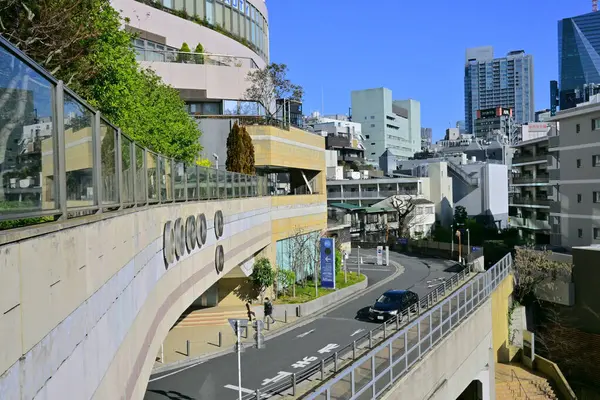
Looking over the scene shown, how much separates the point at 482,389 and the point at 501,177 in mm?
53746

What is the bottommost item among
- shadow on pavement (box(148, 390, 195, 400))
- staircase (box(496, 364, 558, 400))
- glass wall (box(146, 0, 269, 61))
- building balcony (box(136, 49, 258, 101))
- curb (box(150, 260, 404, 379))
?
staircase (box(496, 364, 558, 400))

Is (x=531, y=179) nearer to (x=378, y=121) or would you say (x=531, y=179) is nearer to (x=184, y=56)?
(x=184, y=56)

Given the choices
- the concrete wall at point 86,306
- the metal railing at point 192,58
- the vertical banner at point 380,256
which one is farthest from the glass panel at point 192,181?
the vertical banner at point 380,256

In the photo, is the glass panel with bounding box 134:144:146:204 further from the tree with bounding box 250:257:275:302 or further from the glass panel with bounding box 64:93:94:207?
the tree with bounding box 250:257:275:302

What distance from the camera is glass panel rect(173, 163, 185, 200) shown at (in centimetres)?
1183

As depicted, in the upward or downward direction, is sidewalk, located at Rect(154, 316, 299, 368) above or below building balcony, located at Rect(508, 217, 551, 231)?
below

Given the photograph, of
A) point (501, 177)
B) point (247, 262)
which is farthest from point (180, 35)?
point (501, 177)

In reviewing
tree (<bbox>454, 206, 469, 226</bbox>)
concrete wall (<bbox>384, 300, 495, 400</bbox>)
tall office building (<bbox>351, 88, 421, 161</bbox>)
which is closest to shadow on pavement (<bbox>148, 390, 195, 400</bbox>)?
concrete wall (<bbox>384, 300, 495, 400</bbox>)

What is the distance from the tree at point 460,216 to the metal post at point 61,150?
58.2 metres

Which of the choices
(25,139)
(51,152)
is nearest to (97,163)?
(51,152)

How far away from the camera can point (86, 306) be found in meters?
4.61

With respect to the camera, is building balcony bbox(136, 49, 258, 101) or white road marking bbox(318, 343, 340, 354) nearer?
white road marking bbox(318, 343, 340, 354)

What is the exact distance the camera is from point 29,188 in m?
3.34

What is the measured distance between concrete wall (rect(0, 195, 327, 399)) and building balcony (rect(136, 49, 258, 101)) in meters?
25.2
